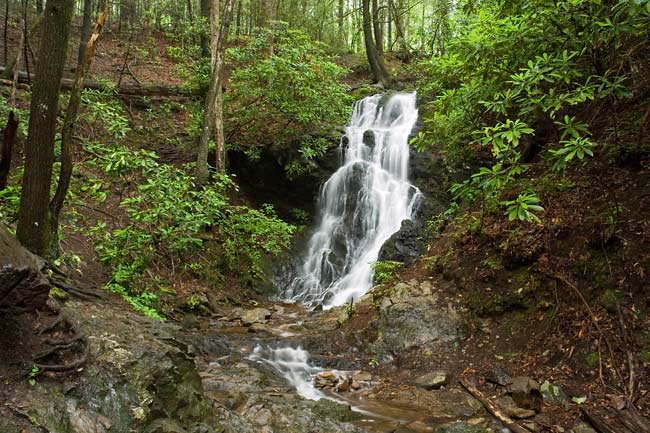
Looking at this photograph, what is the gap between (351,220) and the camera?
43.6 ft

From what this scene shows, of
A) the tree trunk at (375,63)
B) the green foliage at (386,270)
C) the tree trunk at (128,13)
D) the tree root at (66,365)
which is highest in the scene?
the tree trunk at (128,13)

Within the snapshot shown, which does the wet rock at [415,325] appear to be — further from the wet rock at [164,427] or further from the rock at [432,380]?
the wet rock at [164,427]

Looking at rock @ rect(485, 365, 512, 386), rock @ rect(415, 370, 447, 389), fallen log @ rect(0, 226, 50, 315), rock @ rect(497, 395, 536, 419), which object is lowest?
rock @ rect(415, 370, 447, 389)

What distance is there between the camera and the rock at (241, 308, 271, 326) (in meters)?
8.65

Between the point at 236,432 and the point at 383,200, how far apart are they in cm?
974

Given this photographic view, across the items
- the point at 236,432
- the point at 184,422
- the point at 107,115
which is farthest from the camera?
the point at 107,115

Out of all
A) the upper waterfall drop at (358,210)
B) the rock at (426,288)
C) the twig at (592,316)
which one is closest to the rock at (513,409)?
the twig at (592,316)

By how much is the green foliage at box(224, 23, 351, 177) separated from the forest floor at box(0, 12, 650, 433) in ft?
19.8

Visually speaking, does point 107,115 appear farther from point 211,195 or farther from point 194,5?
point 194,5

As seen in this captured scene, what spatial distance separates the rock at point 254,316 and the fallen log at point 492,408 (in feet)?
14.2

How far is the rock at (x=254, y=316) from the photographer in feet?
28.4

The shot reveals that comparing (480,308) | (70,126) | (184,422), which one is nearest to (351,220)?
(480,308)

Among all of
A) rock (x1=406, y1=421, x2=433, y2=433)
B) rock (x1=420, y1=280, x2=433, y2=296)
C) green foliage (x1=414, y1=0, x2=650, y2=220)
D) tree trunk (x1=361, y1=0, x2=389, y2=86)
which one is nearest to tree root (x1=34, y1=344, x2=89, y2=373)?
rock (x1=406, y1=421, x2=433, y2=433)

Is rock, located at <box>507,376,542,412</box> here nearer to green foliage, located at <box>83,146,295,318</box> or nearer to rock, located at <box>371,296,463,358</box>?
rock, located at <box>371,296,463,358</box>
